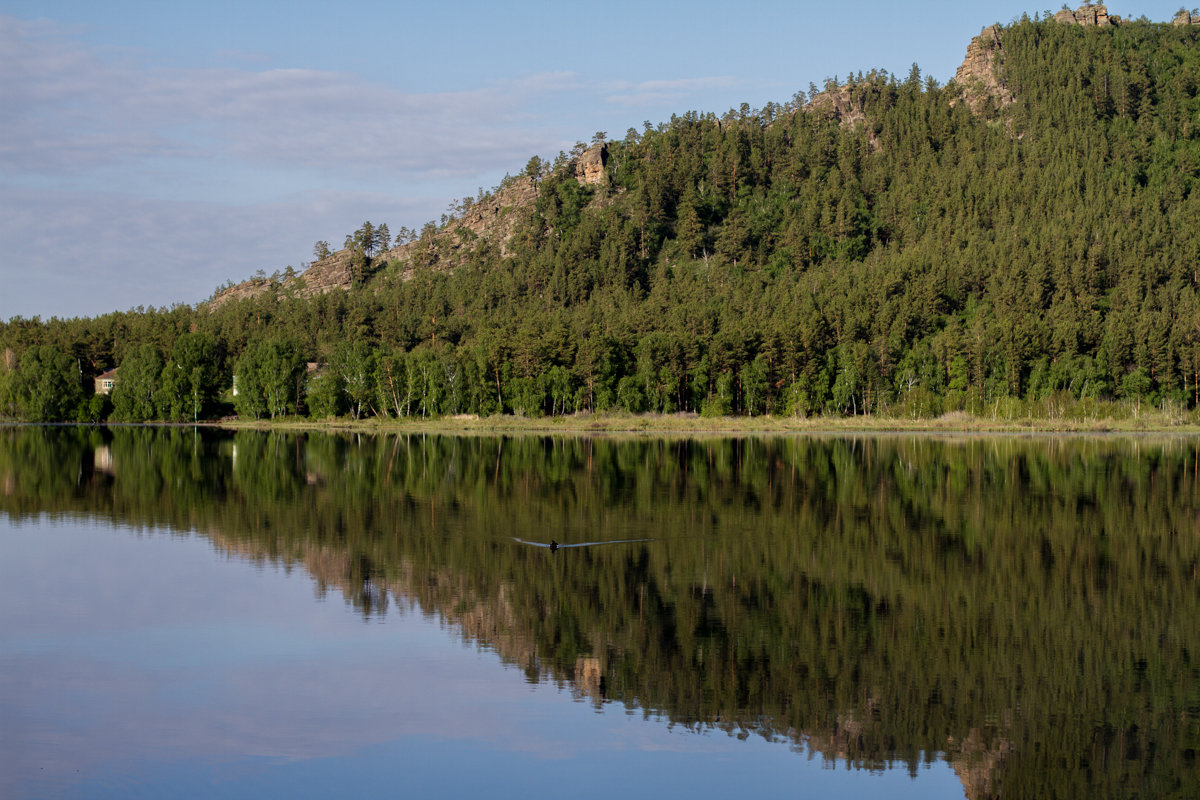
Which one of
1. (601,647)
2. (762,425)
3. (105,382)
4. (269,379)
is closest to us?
(601,647)

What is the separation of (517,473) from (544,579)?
27044 mm

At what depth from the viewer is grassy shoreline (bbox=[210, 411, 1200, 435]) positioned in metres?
97.2

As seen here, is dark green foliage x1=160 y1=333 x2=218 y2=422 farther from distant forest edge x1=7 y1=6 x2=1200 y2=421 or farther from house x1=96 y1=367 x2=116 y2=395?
house x1=96 y1=367 x2=116 y2=395

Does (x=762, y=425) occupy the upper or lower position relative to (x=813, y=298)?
lower

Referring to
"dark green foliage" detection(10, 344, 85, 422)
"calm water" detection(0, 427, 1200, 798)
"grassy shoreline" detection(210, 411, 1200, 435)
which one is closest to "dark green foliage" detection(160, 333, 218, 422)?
"dark green foliage" detection(10, 344, 85, 422)

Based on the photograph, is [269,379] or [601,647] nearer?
[601,647]

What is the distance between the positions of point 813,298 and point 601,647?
11127cm

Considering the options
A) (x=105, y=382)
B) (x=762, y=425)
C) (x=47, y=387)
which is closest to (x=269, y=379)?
(x=47, y=387)

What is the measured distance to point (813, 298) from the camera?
126188 millimetres

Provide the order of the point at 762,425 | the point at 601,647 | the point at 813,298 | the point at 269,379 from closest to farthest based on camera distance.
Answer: the point at 601,647
the point at 762,425
the point at 269,379
the point at 813,298

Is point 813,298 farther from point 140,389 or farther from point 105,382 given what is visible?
point 105,382

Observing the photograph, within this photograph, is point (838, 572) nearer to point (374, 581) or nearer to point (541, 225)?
point (374, 581)

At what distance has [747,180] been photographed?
193 m

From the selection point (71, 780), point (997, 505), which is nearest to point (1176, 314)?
point (997, 505)
